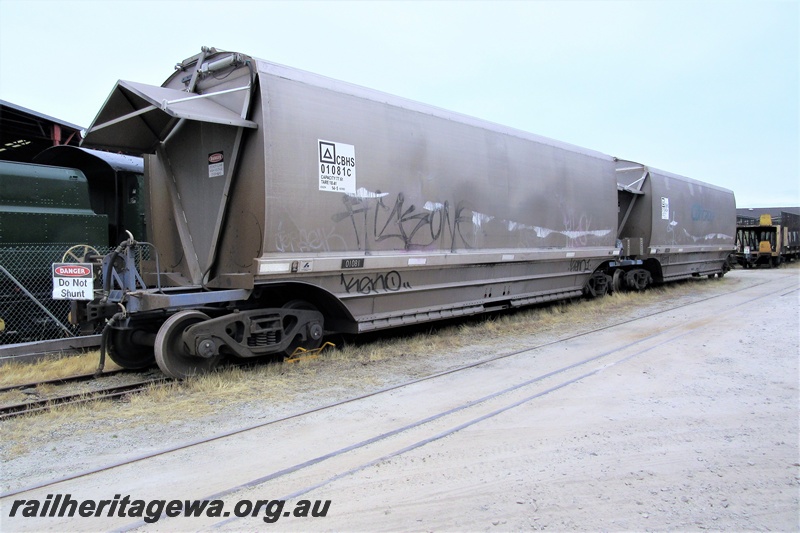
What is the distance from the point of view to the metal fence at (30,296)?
24.8 feet

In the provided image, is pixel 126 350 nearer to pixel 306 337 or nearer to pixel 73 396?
pixel 73 396

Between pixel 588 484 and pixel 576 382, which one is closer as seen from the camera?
pixel 588 484

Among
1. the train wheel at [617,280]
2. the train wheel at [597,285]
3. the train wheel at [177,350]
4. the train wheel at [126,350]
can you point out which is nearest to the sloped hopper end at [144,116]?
the train wheel at [177,350]

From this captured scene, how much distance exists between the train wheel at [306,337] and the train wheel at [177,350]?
1.17 metres

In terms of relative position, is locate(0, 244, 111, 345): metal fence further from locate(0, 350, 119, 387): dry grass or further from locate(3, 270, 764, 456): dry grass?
locate(3, 270, 764, 456): dry grass

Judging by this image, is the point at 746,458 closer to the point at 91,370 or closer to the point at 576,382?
the point at 576,382

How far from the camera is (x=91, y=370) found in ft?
22.5

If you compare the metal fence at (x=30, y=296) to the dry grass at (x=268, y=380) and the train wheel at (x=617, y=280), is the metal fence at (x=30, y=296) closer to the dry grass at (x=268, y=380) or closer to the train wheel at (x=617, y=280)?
the dry grass at (x=268, y=380)

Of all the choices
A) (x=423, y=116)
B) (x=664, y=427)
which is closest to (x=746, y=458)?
(x=664, y=427)

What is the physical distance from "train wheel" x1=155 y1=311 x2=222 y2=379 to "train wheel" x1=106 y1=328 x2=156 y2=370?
853 millimetres

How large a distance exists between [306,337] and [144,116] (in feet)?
11.9

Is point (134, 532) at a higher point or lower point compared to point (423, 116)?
lower

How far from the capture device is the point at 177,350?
6184 millimetres

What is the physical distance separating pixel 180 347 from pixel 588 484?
4581mm
